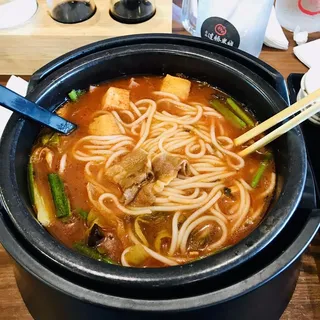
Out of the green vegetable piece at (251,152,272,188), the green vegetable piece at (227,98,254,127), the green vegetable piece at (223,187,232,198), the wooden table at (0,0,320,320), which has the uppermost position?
the green vegetable piece at (227,98,254,127)

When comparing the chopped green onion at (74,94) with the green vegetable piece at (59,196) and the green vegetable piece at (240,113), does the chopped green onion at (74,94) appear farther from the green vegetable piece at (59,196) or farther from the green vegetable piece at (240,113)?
the green vegetable piece at (240,113)

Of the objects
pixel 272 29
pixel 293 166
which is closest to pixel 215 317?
pixel 293 166

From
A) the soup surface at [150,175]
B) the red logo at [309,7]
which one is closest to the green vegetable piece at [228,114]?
the soup surface at [150,175]

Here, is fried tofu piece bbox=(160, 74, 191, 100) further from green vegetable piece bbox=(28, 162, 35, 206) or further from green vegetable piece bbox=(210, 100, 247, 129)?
green vegetable piece bbox=(28, 162, 35, 206)

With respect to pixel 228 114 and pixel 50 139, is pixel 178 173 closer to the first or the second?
pixel 228 114

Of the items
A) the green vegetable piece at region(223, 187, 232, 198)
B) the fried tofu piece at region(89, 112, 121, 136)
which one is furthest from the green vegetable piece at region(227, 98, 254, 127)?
the fried tofu piece at region(89, 112, 121, 136)

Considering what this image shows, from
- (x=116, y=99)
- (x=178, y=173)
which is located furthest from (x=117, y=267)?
(x=116, y=99)
